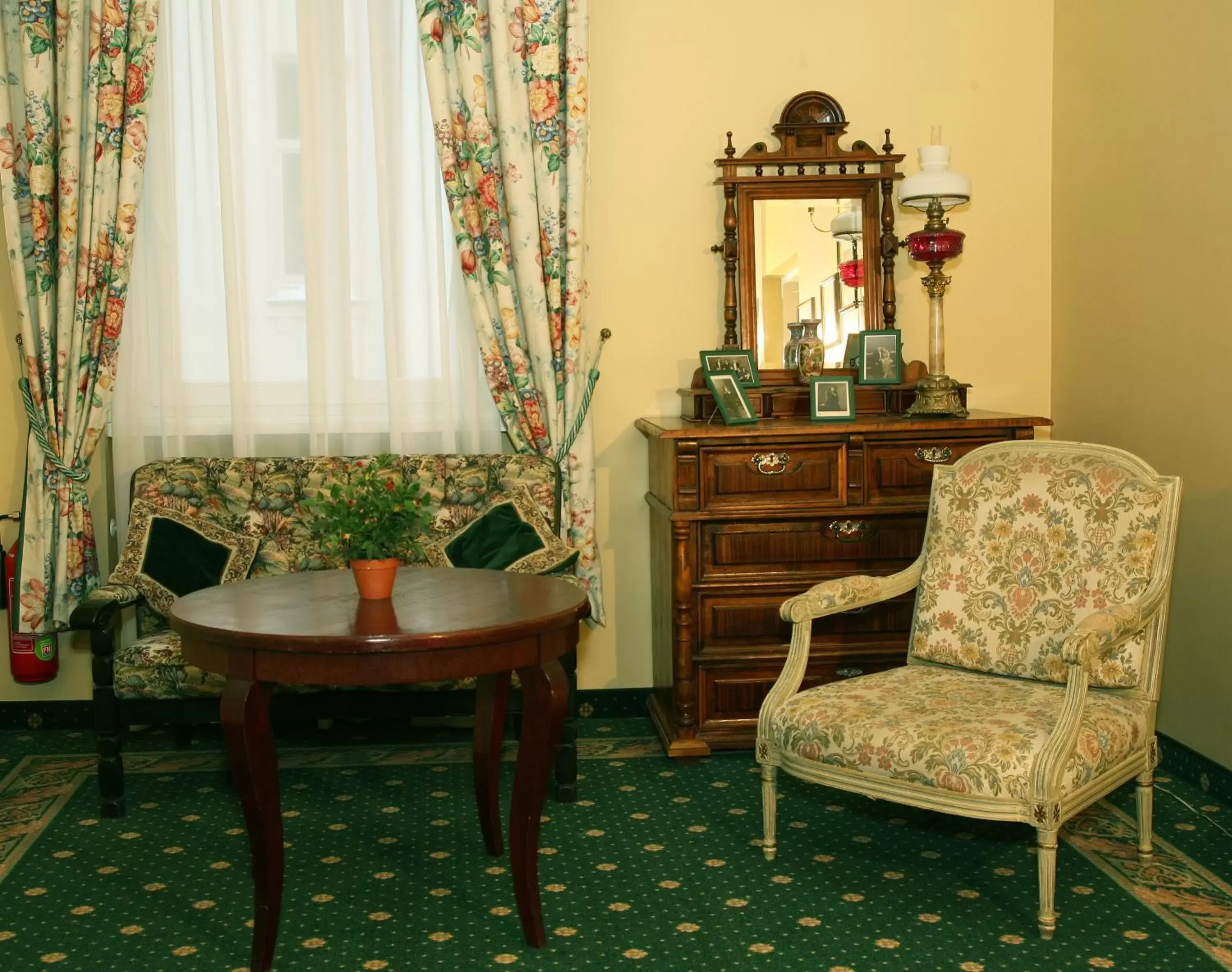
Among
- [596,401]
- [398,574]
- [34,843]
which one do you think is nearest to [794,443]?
[596,401]

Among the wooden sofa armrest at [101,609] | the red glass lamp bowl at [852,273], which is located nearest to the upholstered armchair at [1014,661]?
the red glass lamp bowl at [852,273]

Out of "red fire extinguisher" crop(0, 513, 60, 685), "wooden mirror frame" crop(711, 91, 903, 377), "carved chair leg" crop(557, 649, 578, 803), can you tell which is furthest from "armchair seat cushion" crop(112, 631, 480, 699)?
"wooden mirror frame" crop(711, 91, 903, 377)

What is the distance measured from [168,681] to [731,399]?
1.99 meters

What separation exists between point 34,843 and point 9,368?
1.82m

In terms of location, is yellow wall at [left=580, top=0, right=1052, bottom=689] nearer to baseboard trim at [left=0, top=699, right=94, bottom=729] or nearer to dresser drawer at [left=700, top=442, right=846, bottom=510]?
dresser drawer at [left=700, top=442, right=846, bottom=510]

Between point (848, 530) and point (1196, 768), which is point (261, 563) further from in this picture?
point (1196, 768)

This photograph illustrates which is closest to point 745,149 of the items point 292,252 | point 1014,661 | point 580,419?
point 580,419

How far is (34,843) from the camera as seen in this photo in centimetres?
361

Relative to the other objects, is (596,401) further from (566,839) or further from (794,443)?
(566,839)

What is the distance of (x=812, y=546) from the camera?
4238 mm

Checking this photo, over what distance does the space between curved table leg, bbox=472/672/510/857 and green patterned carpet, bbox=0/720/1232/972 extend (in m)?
0.07

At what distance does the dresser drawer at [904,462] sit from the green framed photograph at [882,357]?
0.42 m

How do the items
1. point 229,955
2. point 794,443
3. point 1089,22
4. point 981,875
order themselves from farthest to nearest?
point 1089,22, point 794,443, point 981,875, point 229,955

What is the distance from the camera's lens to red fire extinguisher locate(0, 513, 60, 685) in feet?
15.0
